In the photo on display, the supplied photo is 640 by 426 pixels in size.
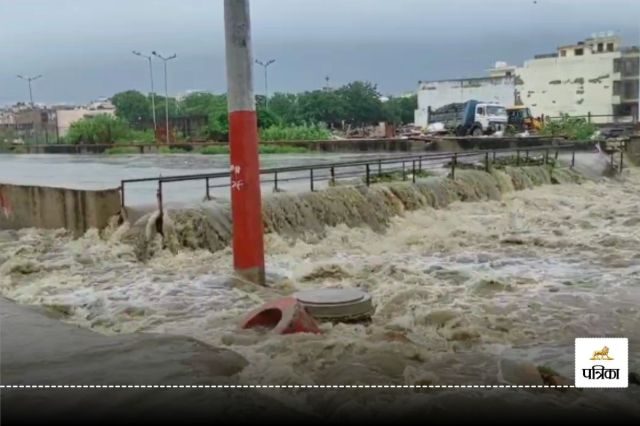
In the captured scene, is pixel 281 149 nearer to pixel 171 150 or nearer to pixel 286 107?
pixel 171 150

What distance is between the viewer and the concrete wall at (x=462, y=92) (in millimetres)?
35062

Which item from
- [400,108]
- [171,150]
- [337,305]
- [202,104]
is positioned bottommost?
[337,305]

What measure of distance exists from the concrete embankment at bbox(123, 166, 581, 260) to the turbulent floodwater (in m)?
0.17

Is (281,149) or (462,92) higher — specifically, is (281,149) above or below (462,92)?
below

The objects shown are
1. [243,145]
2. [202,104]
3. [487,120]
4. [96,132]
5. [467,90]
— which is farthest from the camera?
[202,104]

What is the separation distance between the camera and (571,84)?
2431 centimetres

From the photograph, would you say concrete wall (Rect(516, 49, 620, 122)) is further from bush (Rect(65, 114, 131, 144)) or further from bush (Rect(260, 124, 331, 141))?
bush (Rect(65, 114, 131, 144))

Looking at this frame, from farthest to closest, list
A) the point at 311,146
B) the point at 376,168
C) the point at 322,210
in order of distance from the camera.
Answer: the point at 311,146, the point at 376,168, the point at 322,210

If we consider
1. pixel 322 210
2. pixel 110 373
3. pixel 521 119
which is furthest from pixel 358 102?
pixel 110 373

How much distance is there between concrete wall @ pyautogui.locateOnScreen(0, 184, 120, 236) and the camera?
8812 mm

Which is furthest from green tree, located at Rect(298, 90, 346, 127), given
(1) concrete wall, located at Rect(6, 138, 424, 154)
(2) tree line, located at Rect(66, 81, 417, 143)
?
(1) concrete wall, located at Rect(6, 138, 424, 154)

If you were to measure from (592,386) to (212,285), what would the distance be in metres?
4.37

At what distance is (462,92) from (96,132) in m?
18.0

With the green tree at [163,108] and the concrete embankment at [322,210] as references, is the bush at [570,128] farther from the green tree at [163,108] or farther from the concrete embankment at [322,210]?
the green tree at [163,108]
